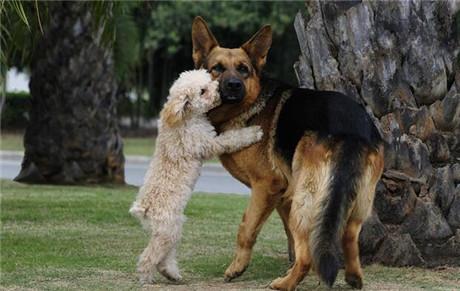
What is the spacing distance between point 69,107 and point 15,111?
72.3 feet

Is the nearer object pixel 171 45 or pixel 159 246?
pixel 159 246

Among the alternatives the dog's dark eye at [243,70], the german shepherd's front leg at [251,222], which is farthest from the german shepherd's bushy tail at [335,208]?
the dog's dark eye at [243,70]

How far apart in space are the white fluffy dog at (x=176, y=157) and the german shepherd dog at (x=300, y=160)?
5.5 inches

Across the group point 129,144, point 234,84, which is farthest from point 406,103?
point 129,144

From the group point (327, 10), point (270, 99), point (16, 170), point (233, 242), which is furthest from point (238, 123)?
point (16, 170)

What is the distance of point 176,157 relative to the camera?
23.8 feet

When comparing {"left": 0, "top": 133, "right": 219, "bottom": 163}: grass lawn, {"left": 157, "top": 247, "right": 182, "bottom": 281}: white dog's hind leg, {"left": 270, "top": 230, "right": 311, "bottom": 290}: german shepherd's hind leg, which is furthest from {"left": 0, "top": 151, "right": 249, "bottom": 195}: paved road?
{"left": 270, "top": 230, "right": 311, "bottom": 290}: german shepherd's hind leg

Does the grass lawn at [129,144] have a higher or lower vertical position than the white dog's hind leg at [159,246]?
lower

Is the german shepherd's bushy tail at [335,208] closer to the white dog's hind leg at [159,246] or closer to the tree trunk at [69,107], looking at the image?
the white dog's hind leg at [159,246]

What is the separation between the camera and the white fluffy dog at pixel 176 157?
7.09 meters

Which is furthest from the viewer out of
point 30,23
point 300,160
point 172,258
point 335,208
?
point 30,23

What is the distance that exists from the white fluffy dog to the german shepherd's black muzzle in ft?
0.18

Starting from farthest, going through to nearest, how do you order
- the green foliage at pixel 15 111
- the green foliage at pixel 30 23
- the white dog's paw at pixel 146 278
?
1. the green foliage at pixel 15 111
2. the green foliage at pixel 30 23
3. the white dog's paw at pixel 146 278

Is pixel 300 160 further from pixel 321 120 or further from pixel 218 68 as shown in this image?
pixel 218 68
